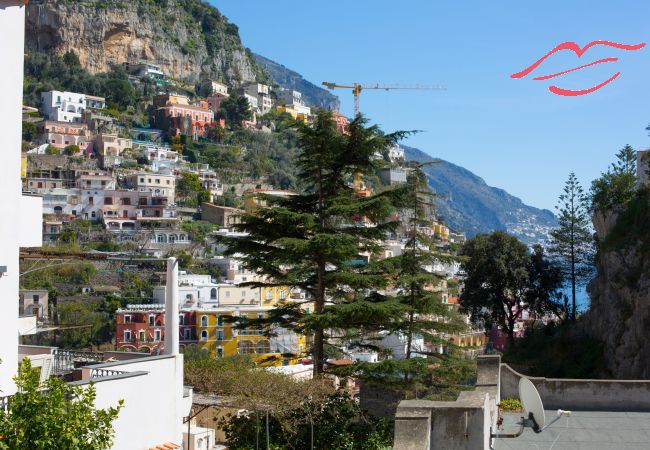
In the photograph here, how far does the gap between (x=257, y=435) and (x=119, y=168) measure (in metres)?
108

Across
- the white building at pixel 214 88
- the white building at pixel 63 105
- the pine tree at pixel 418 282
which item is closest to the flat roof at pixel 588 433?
the pine tree at pixel 418 282

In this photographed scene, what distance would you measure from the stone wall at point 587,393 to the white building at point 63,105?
125197 millimetres

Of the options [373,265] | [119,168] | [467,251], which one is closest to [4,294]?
[373,265]

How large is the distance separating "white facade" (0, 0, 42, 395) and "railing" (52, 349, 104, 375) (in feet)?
9.33

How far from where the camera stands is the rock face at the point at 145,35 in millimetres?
140375

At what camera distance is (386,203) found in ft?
53.4

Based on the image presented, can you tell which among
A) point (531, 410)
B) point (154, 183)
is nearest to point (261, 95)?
point (154, 183)

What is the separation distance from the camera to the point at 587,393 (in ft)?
32.4

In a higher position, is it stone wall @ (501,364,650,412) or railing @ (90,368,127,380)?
railing @ (90,368,127,380)

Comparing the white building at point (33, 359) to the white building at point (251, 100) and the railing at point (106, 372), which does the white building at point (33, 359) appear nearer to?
the railing at point (106, 372)

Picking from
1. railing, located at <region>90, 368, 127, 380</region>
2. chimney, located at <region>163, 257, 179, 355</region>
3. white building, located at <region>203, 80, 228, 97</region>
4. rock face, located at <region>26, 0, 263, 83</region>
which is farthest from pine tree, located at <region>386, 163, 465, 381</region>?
white building, located at <region>203, 80, 228, 97</region>

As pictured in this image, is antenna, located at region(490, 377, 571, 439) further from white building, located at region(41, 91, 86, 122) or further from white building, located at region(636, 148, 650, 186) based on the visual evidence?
white building, located at region(41, 91, 86, 122)

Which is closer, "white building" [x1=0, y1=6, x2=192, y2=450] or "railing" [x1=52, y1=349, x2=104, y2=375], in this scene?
"white building" [x1=0, y1=6, x2=192, y2=450]

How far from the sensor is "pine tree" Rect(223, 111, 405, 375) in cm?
1541
